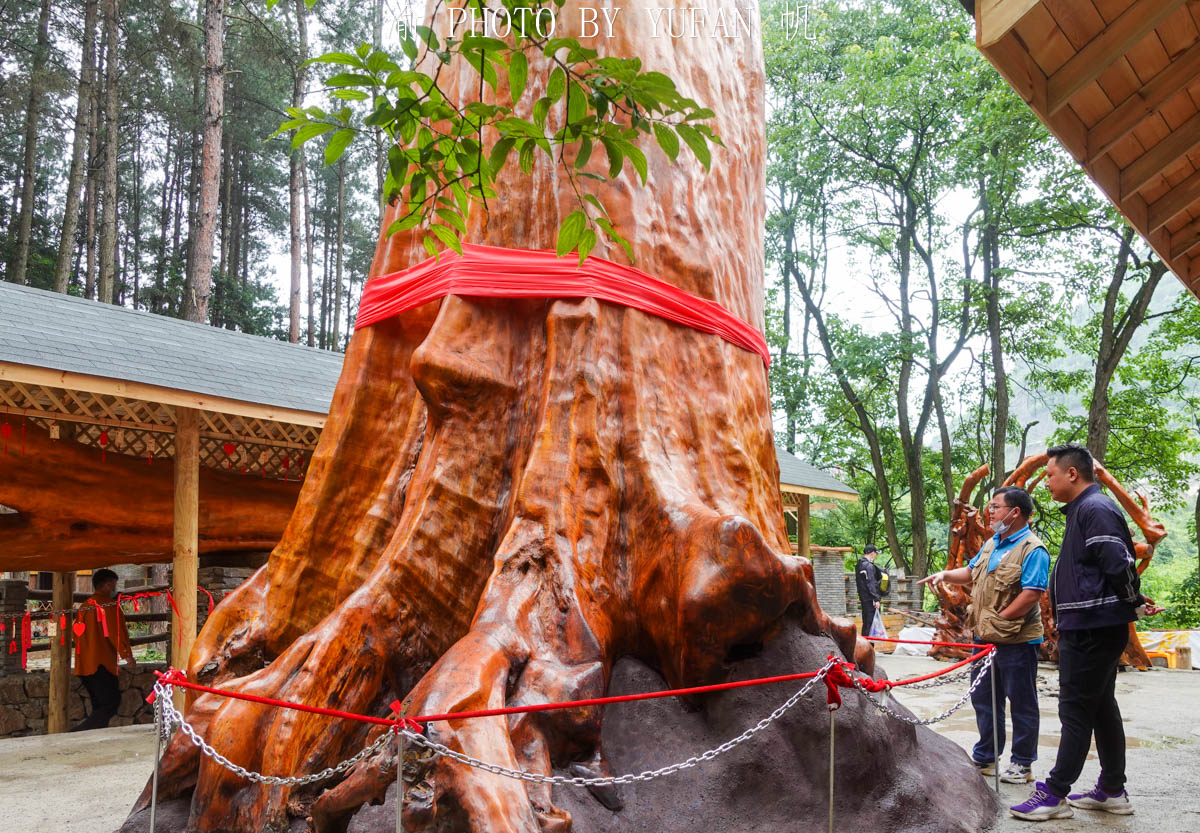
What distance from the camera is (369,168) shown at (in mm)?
32375

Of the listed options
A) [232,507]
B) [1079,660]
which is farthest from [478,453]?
[232,507]

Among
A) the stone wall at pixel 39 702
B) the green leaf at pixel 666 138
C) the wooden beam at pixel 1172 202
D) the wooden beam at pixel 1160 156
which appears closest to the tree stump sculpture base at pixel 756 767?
the green leaf at pixel 666 138

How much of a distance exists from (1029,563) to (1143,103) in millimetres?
2136

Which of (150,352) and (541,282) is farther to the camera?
(150,352)

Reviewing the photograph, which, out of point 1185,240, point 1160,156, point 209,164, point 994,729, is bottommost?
point 994,729

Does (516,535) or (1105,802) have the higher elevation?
(516,535)

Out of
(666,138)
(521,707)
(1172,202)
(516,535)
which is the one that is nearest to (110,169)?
(516,535)

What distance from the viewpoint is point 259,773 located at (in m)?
3.01

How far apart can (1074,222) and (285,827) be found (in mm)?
18540

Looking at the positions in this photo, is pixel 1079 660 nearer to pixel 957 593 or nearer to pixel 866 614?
pixel 957 593

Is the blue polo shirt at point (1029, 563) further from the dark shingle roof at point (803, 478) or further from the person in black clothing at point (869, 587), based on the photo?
the dark shingle roof at point (803, 478)

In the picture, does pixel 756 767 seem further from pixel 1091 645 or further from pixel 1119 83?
pixel 1119 83

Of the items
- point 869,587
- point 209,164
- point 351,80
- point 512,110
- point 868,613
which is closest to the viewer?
point 351,80

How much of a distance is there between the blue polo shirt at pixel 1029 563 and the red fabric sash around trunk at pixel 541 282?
6.53 feet
